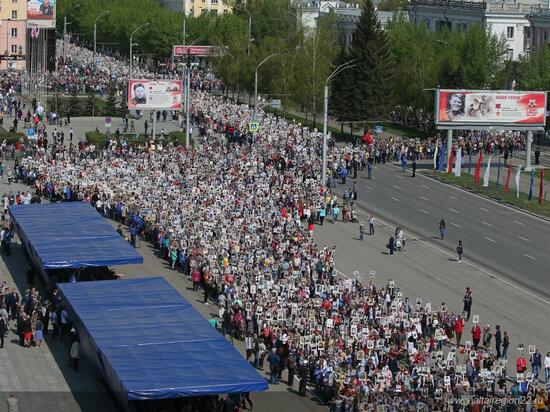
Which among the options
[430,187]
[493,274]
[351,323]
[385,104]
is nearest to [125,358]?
[351,323]

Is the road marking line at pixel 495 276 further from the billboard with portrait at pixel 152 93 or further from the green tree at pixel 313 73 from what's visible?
the green tree at pixel 313 73

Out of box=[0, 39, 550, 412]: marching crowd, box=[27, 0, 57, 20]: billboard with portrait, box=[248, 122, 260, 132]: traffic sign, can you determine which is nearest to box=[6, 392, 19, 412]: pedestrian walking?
box=[0, 39, 550, 412]: marching crowd

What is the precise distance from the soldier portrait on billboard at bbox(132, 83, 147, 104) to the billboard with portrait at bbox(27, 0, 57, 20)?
58.5m

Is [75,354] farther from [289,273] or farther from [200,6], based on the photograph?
[200,6]

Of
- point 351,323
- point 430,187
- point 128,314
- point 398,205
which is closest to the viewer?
point 128,314

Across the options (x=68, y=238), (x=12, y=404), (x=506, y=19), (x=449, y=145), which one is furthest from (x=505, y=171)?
(x=12, y=404)

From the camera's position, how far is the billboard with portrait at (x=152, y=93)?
8675cm

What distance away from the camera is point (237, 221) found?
5441cm

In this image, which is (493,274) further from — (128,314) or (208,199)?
(128,314)

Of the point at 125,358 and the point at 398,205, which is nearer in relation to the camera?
the point at 125,358

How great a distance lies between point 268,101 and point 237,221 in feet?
180

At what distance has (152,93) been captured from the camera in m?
87.0

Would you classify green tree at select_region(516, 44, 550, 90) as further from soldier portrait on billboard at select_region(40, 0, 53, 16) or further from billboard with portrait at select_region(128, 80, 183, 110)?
soldier portrait on billboard at select_region(40, 0, 53, 16)

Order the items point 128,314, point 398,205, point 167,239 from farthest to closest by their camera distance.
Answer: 1. point 398,205
2. point 167,239
3. point 128,314
